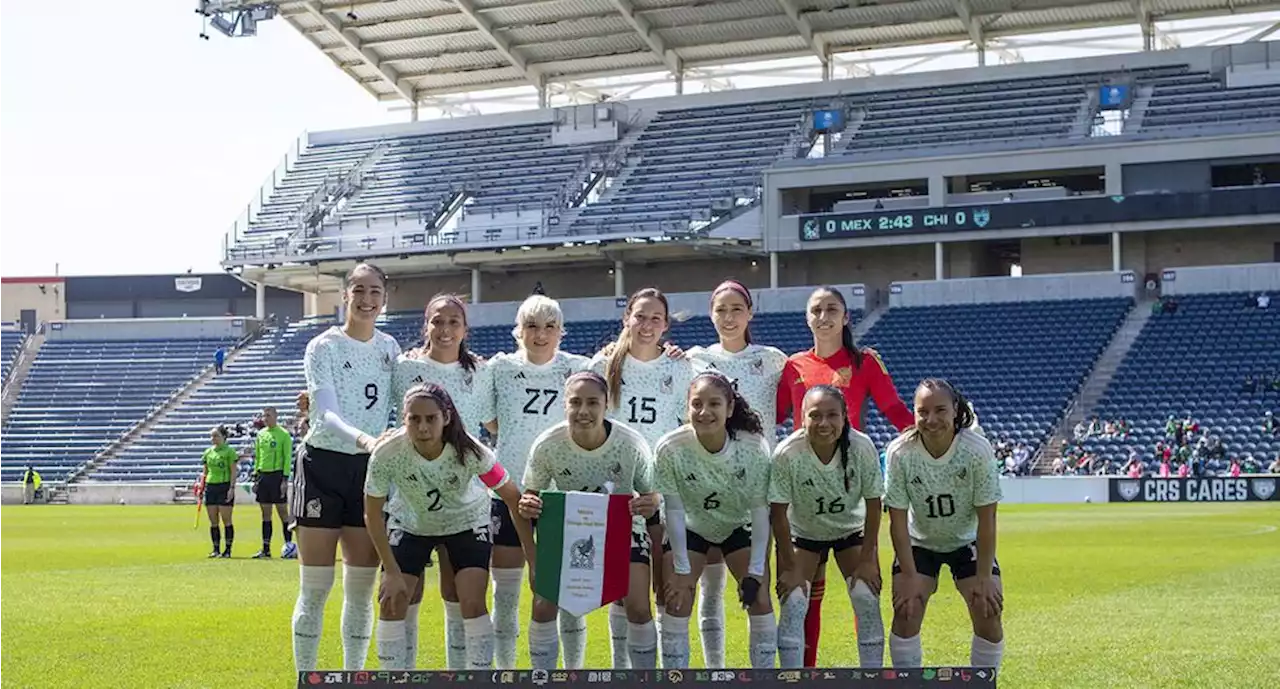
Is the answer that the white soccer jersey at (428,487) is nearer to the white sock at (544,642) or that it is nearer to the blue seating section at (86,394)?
the white sock at (544,642)

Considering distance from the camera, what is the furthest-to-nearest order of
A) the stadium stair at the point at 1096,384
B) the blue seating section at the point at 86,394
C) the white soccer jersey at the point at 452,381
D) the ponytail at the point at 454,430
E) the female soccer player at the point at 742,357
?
the blue seating section at the point at 86,394, the stadium stair at the point at 1096,384, the female soccer player at the point at 742,357, the white soccer jersey at the point at 452,381, the ponytail at the point at 454,430

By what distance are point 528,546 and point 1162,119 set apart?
4324 centimetres

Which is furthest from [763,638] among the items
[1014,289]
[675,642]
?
[1014,289]

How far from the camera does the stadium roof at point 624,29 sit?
166 feet

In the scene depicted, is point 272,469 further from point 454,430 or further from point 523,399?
point 454,430

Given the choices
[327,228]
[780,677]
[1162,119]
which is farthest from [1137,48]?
[780,677]

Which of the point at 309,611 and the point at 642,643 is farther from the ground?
the point at 309,611

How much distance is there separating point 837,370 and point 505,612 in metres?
2.15

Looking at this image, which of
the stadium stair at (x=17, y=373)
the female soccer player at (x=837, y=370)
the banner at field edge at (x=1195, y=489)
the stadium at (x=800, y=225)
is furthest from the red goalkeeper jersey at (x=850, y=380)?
the stadium stair at (x=17, y=373)

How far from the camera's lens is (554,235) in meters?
53.1

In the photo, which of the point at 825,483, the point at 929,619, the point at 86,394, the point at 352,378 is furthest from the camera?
the point at 86,394

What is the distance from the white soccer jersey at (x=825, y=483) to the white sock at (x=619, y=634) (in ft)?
3.25

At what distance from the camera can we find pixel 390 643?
8.64 m

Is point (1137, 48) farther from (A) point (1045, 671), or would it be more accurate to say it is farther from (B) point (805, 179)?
(A) point (1045, 671)
